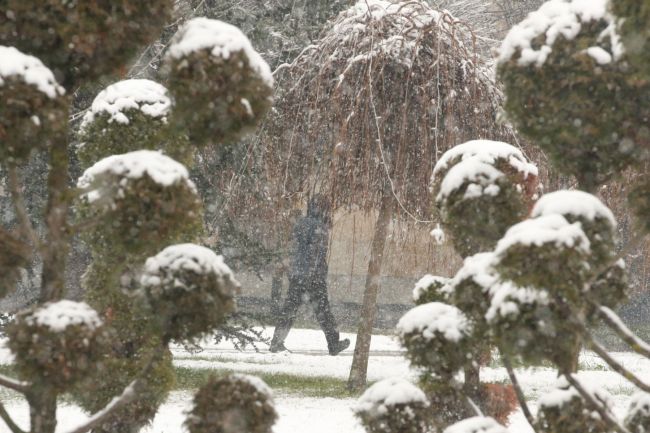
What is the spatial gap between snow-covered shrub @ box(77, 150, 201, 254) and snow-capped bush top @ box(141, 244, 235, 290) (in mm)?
58

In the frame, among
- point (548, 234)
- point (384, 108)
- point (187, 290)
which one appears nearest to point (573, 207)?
point (548, 234)

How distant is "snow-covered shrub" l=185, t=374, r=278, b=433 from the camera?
9.16 ft

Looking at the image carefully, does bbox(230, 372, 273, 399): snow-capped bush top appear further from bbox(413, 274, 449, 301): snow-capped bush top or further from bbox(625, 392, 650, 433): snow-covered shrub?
bbox(625, 392, 650, 433): snow-covered shrub

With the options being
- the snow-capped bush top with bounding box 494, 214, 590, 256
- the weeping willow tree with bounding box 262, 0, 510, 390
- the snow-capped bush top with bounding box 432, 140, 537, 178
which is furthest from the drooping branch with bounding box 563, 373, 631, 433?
the weeping willow tree with bounding box 262, 0, 510, 390

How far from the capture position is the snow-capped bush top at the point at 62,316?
101 inches

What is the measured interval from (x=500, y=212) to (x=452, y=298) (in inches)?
11.8

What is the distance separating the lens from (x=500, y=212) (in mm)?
2861

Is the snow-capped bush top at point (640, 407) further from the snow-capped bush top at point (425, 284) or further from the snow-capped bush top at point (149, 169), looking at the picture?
the snow-capped bush top at point (149, 169)

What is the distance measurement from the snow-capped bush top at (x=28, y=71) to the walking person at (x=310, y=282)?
299 inches

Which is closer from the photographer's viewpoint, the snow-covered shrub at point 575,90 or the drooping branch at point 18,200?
the snow-covered shrub at point 575,90

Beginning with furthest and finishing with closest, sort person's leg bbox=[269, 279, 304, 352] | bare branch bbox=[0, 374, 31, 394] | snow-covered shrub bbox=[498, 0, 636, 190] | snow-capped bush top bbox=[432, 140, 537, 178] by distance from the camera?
person's leg bbox=[269, 279, 304, 352]
snow-capped bush top bbox=[432, 140, 537, 178]
bare branch bbox=[0, 374, 31, 394]
snow-covered shrub bbox=[498, 0, 636, 190]

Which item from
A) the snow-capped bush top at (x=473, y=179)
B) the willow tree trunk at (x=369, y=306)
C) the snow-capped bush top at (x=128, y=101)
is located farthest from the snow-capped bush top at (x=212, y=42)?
the willow tree trunk at (x=369, y=306)

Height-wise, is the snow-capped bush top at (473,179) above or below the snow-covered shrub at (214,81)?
below

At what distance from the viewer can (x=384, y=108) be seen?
26.0ft
